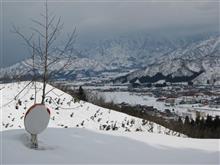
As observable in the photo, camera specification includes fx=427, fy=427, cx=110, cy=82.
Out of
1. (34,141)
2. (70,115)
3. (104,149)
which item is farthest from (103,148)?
(70,115)

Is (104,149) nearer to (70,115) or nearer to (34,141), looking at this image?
(34,141)

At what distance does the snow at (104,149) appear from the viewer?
650 centimetres

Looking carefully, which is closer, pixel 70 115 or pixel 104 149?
pixel 104 149

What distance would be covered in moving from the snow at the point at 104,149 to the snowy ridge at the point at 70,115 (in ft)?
14.3

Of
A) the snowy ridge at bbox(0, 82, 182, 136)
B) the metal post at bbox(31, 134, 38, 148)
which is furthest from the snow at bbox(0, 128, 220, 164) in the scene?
the snowy ridge at bbox(0, 82, 182, 136)

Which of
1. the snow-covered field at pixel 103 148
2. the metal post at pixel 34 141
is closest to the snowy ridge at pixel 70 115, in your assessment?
the snow-covered field at pixel 103 148

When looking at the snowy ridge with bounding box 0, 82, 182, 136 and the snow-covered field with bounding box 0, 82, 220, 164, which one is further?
the snowy ridge with bounding box 0, 82, 182, 136

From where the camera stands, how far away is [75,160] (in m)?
6.48

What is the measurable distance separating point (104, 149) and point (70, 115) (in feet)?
23.0

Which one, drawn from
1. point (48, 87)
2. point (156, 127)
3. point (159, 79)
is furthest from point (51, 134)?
point (159, 79)

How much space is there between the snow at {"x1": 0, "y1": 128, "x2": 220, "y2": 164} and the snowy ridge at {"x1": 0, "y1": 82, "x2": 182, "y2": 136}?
4.37m

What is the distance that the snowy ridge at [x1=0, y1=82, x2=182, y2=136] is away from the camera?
13266 mm

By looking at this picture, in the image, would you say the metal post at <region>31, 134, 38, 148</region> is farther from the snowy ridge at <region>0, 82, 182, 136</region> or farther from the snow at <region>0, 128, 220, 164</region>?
the snowy ridge at <region>0, 82, 182, 136</region>

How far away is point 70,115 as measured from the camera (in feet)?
46.5
